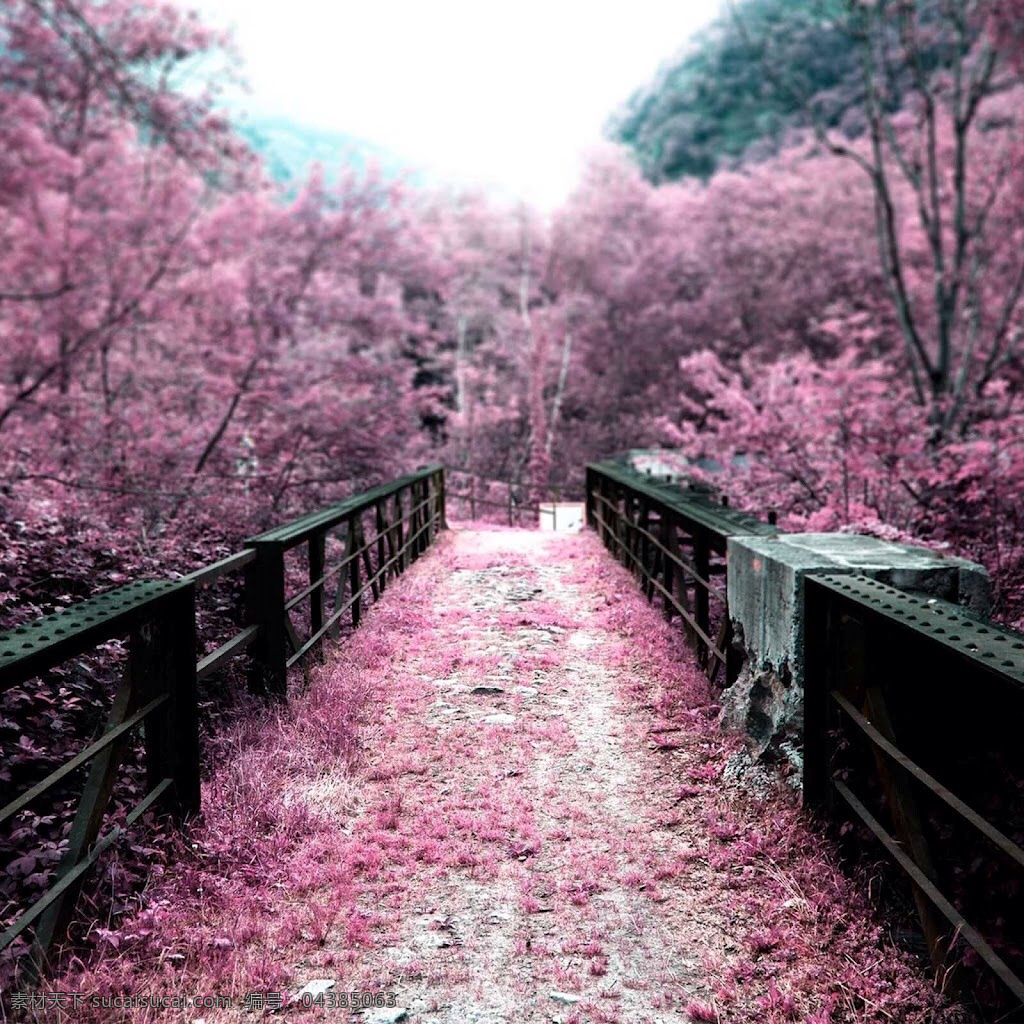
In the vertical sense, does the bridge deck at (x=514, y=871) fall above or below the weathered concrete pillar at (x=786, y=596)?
below

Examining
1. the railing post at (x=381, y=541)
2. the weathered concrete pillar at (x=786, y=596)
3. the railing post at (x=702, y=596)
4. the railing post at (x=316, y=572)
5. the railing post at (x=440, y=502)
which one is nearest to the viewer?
the weathered concrete pillar at (x=786, y=596)

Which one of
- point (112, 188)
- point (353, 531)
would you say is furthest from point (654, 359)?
point (353, 531)

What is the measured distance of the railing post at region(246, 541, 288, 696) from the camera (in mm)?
4875

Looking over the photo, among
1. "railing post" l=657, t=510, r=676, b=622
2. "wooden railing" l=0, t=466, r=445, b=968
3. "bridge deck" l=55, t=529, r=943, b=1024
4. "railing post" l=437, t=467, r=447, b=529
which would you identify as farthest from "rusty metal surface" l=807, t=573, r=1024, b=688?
"railing post" l=437, t=467, r=447, b=529

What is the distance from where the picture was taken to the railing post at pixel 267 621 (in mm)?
4875

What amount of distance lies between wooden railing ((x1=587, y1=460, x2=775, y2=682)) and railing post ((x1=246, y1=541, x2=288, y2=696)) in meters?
2.63

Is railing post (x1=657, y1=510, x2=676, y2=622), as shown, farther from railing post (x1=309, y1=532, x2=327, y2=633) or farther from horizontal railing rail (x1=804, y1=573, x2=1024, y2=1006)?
horizontal railing rail (x1=804, y1=573, x2=1024, y2=1006)

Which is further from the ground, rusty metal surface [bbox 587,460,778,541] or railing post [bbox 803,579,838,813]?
rusty metal surface [bbox 587,460,778,541]

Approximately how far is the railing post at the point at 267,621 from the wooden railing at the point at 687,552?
8.62 feet

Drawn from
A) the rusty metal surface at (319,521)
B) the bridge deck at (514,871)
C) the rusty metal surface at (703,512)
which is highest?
the rusty metal surface at (703,512)

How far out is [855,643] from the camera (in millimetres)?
3250

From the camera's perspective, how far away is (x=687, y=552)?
30.4 ft

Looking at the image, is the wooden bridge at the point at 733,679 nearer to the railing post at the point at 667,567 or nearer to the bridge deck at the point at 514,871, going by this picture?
the bridge deck at the point at 514,871

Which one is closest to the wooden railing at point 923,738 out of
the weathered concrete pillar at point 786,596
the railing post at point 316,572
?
the weathered concrete pillar at point 786,596
